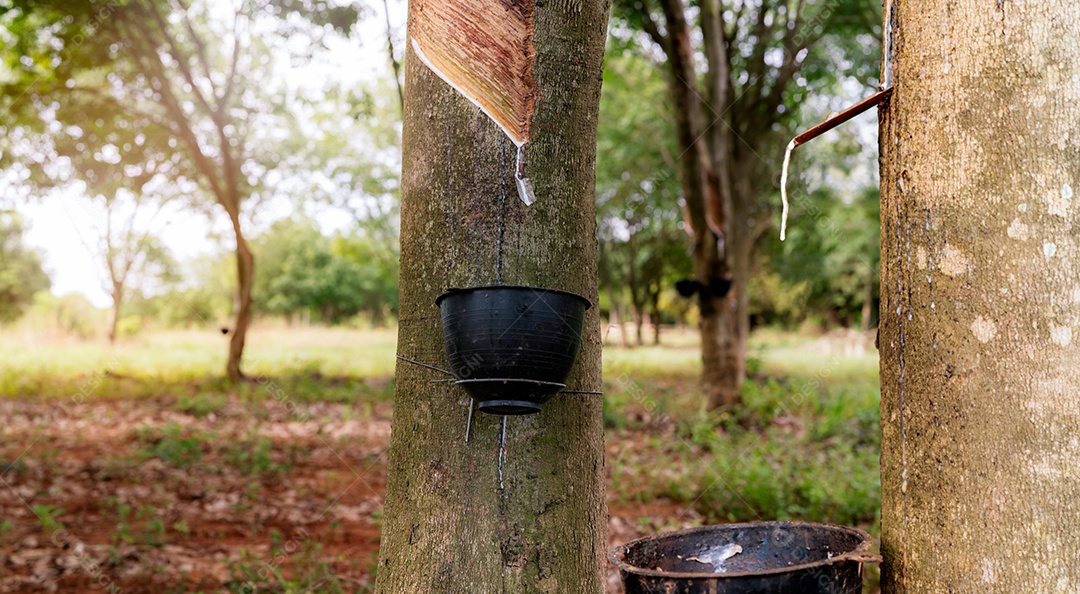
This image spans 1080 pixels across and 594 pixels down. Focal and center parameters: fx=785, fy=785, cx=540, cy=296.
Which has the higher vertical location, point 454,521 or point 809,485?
point 454,521

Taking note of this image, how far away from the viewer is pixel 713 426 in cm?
843

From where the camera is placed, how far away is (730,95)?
10.4m

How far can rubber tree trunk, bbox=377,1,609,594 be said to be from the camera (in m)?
1.97

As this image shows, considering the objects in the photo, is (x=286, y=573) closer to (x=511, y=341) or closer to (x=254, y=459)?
(x=511, y=341)

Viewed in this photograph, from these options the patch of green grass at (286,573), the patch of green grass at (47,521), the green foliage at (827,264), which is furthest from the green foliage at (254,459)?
the green foliage at (827,264)

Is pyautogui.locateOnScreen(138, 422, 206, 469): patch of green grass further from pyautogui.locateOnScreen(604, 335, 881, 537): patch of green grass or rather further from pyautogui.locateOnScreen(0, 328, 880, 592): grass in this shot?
pyautogui.locateOnScreen(604, 335, 881, 537): patch of green grass

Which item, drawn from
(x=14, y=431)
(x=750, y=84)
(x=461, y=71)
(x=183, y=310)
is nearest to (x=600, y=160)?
(x=750, y=84)

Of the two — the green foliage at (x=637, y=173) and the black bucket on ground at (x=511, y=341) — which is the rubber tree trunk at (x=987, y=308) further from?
the green foliage at (x=637, y=173)

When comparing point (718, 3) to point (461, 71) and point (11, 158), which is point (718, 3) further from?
point (11, 158)

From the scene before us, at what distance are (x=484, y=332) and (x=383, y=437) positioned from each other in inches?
274

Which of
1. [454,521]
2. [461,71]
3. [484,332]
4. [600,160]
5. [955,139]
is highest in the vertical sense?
[600,160]

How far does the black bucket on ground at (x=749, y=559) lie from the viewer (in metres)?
1.61

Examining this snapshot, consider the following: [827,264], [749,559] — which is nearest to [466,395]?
[749,559]

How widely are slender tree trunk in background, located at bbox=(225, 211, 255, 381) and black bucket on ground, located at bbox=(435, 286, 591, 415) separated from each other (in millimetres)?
11399
